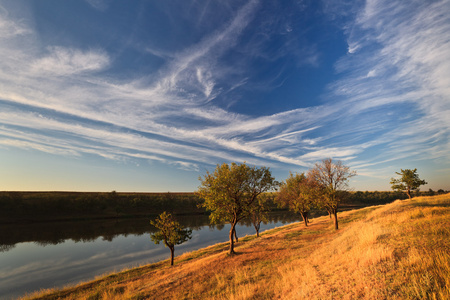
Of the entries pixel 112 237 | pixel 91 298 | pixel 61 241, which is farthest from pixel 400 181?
pixel 61 241

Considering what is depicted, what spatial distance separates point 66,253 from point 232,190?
43.5 metres

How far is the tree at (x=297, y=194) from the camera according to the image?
39.1 metres

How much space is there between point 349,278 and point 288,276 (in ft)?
14.3

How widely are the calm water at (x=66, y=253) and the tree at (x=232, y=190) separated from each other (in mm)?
21420

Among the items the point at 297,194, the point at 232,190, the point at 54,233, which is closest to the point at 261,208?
the point at 232,190

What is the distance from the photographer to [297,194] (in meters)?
44.7

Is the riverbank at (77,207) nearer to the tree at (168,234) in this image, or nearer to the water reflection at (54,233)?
the water reflection at (54,233)

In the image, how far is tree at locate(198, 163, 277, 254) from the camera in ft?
79.5

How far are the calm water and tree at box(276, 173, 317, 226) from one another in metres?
23.5

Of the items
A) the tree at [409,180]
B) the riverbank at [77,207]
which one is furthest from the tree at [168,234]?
the tree at [409,180]

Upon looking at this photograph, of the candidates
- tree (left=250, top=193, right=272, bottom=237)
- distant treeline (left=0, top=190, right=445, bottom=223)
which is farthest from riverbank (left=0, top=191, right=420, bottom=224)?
tree (left=250, top=193, right=272, bottom=237)

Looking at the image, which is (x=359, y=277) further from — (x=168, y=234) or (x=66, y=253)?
(x=66, y=253)

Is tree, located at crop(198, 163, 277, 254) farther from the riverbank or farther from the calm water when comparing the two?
the riverbank

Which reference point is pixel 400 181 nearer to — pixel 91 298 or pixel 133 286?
pixel 133 286
